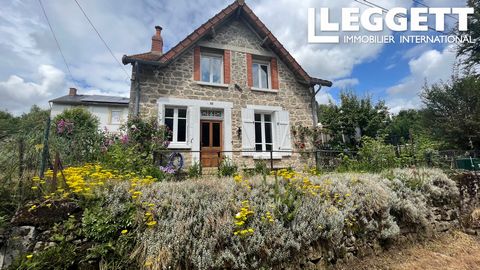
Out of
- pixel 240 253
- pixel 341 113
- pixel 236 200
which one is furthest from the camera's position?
pixel 341 113

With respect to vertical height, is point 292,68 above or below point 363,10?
below

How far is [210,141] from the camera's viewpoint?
8203mm

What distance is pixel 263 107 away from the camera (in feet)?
29.2

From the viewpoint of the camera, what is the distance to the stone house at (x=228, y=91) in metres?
7.64

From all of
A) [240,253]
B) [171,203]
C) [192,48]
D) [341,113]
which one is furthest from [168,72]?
[341,113]

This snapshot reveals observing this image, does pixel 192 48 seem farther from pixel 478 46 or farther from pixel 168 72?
pixel 478 46

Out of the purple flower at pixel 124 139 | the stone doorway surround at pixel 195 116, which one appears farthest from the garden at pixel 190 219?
the stone doorway surround at pixel 195 116

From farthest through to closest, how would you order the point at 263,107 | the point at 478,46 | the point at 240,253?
the point at 478,46 < the point at 263,107 < the point at 240,253

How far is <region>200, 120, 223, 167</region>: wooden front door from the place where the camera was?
26.5 feet

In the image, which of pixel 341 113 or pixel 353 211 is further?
pixel 341 113

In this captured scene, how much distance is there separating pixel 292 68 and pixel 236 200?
800 cm

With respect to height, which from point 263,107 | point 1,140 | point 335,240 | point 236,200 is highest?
point 263,107

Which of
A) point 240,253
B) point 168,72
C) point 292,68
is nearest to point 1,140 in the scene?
point 240,253

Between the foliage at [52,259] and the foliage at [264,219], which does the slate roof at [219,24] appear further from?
the foliage at [52,259]
